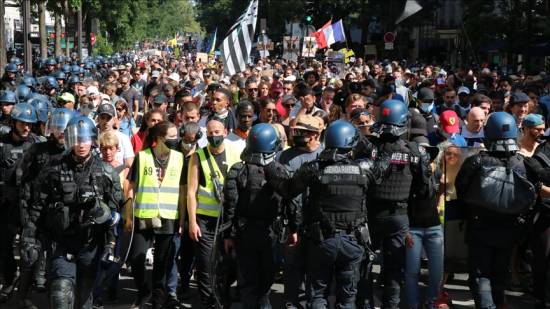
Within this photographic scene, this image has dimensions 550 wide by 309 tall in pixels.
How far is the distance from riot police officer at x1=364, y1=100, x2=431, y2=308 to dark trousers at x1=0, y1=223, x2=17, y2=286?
326cm

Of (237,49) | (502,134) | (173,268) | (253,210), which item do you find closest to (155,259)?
(173,268)

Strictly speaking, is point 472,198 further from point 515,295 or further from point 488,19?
point 488,19

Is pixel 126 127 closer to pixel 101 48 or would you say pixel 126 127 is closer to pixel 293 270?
pixel 293 270

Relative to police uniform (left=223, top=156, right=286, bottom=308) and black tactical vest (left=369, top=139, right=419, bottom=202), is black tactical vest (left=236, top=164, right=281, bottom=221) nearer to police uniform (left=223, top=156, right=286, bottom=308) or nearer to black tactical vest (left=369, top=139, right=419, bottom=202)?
police uniform (left=223, top=156, right=286, bottom=308)

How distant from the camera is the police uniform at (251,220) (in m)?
6.79

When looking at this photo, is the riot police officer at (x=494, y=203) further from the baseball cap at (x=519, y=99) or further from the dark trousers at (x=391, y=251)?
the baseball cap at (x=519, y=99)

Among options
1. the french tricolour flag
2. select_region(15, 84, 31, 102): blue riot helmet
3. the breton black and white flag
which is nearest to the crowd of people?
select_region(15, 84, 31, 102): blue riot helmet

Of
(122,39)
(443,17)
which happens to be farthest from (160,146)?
(443,17)

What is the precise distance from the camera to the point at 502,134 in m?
6.73

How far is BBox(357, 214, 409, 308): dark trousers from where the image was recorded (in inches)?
275

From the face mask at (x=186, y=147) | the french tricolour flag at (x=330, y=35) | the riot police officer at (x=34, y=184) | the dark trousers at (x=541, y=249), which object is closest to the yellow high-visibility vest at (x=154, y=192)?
the face mask at (x=186, y=147)

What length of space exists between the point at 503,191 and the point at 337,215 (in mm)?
1240

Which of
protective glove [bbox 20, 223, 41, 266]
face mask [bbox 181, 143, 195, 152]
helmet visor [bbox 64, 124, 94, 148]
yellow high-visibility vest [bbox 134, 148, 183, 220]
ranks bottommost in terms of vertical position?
protective glove [bbox 20, 223, 41, 266]

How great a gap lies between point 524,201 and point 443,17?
65204 mm
